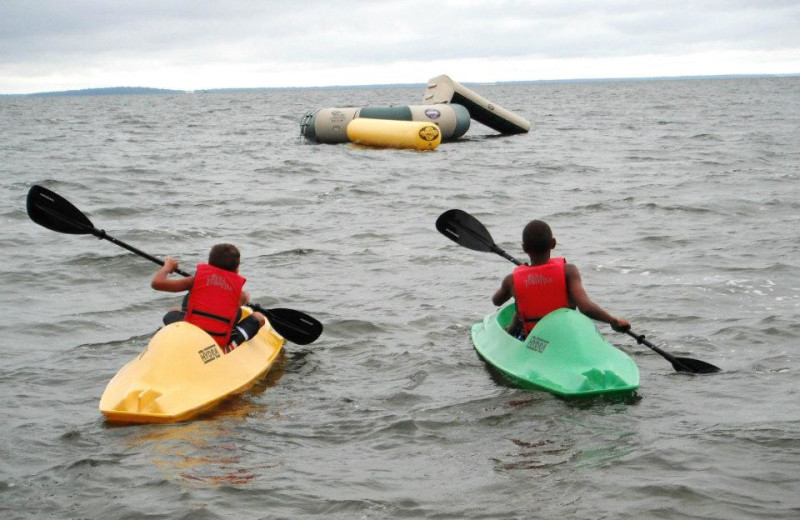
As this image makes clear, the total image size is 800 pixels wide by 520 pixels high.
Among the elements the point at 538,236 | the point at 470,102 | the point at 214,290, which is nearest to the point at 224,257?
the point at 214,290

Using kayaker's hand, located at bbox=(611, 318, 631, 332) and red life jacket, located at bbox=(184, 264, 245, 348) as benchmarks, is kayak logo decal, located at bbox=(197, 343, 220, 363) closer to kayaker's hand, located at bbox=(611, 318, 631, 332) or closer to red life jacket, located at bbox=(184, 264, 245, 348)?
red life jacket, located at bbox=(184, 264, 245, 348)

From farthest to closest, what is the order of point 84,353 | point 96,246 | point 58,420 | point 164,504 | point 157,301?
point 96,246 → point 157,301 → point 84,353 → point 58,420 → point 164,504

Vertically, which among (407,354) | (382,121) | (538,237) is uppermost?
(382,121)

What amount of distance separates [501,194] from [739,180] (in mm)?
4558

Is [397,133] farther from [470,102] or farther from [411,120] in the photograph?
[470,102]

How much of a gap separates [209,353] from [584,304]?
8.29ft

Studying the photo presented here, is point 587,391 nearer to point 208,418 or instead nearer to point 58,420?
point 208,418

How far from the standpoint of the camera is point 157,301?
9.77 m

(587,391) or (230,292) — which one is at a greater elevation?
(230,292)

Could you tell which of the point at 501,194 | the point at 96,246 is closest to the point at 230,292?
the point at 96,246

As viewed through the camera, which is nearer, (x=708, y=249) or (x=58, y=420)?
(x=58, y=420)

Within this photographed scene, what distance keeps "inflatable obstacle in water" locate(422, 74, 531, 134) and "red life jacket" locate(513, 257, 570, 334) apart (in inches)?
808

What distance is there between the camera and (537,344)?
21.8ft

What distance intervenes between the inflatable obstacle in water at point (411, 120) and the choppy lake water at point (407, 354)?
4.27 meters
